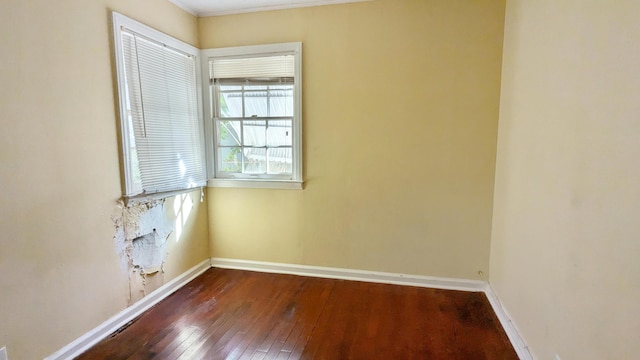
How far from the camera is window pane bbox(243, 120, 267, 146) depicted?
3084mm

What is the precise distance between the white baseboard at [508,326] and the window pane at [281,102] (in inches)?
94.6

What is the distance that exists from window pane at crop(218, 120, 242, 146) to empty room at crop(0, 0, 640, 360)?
0.02 meters

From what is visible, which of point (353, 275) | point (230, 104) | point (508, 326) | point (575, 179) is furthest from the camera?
point (230, 104)

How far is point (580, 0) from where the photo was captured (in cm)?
141

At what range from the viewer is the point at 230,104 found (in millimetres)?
3143

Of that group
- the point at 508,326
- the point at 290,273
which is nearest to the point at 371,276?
the point at 290,273

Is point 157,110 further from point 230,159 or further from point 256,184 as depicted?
point 256,184

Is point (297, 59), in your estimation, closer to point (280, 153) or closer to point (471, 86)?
point (280, 153)

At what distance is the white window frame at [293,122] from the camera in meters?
2.92

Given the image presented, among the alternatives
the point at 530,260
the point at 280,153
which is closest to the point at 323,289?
the point at 280,153

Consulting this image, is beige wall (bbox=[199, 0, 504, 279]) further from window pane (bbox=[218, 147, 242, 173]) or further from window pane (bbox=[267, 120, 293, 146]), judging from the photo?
window pane (bbox=[218, 147, 242, 173])

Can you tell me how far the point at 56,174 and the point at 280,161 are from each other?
173 cm

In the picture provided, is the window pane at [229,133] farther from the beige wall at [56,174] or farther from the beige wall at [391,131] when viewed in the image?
the beige wall at [56,174]

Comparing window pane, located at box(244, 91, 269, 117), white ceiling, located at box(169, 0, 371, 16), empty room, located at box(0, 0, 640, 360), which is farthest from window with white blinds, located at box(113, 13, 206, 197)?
window pane, located at box(244, 91, 269, 117)
